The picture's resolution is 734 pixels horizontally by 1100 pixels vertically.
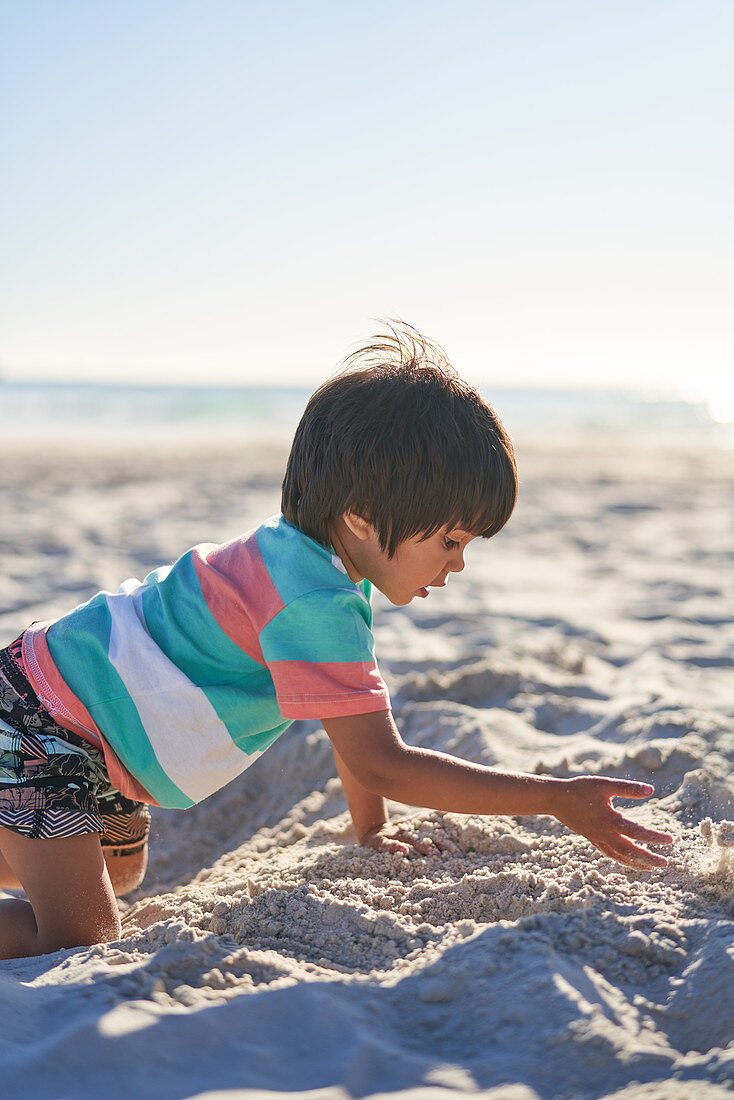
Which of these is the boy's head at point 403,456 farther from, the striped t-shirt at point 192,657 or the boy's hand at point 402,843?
the boy's hand at point 402,843

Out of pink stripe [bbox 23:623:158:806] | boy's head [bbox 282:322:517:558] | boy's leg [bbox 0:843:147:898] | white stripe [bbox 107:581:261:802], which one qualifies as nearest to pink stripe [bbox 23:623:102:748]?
pink stripe [bbox 23:623:158:806]

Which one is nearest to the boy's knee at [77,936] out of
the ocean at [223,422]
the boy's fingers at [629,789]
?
the boy's fingers at [629,789]

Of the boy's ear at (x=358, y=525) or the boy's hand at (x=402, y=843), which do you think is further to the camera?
the boy's hand at (x=402, y=843)

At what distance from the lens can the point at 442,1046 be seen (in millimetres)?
1031

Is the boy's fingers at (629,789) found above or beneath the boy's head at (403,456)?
beneath

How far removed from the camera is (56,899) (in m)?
1.52

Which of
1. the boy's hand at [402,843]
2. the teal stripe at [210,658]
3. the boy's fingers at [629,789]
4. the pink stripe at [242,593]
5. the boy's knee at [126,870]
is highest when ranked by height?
the pink stripe at [242,593]

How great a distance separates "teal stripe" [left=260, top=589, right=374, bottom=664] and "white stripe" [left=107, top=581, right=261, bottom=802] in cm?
23

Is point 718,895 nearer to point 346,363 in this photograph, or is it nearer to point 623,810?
point 623,810

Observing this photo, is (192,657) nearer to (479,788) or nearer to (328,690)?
(328,690)

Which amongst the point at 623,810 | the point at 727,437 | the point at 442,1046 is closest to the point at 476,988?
the point at 442,1046

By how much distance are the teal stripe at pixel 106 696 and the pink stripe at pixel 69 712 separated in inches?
0.4

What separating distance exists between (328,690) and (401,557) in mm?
272

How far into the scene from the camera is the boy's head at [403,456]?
4.80 feet
